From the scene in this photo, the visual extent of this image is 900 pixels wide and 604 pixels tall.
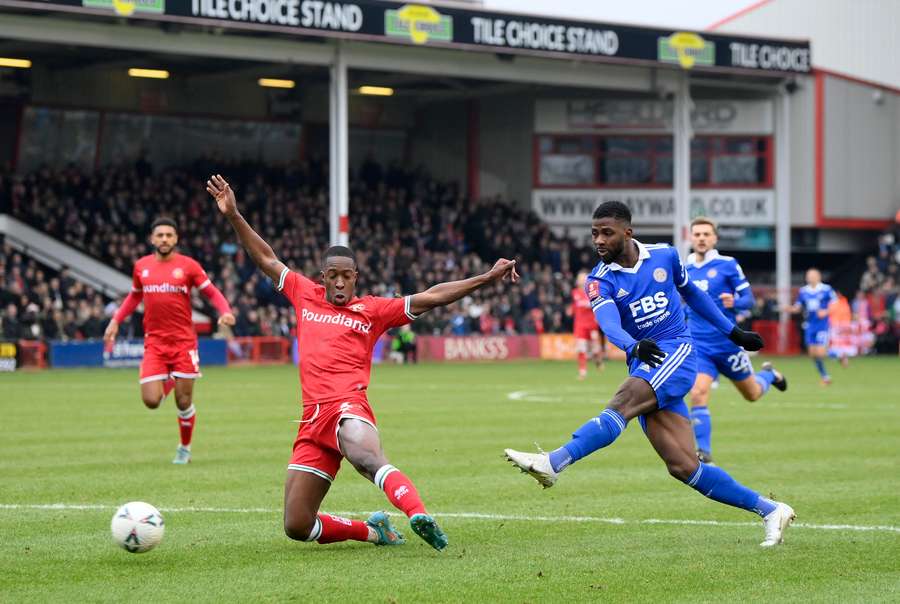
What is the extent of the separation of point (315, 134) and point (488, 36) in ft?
46.2

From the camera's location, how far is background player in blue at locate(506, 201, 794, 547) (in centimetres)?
950

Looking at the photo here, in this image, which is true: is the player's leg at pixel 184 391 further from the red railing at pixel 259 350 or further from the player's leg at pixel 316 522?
the red railing at pixel 259 350

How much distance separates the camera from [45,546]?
9625 mm

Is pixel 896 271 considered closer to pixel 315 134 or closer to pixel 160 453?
pixel 315 134

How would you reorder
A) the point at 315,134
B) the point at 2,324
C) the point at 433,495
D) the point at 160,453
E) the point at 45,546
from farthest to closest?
the point at 315,134 < the point at 2,324 < the point at 160,453 < the point at 433,495 < the point at 45,546

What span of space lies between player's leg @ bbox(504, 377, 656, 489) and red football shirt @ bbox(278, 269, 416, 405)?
4.08 ft

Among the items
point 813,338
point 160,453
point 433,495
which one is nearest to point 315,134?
point 813,338

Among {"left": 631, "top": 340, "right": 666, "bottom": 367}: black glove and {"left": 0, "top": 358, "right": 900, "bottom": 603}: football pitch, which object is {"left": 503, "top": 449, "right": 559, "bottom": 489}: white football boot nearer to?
{"left": 0, "top": 358, "right": 900, "bottom": 603}: football pitch

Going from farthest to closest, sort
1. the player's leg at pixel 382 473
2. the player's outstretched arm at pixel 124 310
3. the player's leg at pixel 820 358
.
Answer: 1. the player's leg at pixel 820 358
2. the player's outstretched arm at pixel 124 310
3. the player's leg at pixel 382 473

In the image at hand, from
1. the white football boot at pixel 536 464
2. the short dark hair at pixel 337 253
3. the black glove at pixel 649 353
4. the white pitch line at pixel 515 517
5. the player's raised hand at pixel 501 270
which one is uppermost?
the short dark hair at pixel 337 253

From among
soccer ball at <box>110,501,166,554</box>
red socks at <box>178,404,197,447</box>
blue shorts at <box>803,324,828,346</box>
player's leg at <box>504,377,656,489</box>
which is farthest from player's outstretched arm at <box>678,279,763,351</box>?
blue shorts at <box>803,324,828,346</box>

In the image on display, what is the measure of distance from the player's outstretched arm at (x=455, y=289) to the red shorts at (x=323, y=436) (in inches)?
29.9

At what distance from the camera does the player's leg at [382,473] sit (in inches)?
345

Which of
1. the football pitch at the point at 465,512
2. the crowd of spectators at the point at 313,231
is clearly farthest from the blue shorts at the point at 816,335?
the crowd of spectators at the point at 313,231
